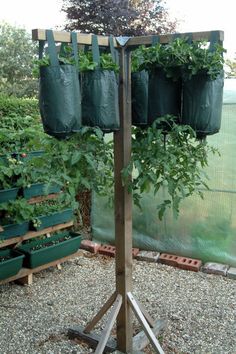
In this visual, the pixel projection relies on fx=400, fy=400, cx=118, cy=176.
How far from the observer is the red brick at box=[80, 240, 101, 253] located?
14.4ft

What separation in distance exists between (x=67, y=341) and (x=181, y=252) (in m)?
1.73

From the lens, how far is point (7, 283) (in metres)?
3.65

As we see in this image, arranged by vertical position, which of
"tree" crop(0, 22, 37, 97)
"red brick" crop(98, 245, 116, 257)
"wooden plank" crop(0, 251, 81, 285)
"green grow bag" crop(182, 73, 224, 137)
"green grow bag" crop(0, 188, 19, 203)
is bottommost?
"red brick" crop(98, 245, 116, 257)

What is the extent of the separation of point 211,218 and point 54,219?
1.51 m

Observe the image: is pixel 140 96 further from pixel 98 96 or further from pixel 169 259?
pixel 169 259

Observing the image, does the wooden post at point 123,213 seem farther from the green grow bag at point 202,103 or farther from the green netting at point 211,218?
the green netting at point 211,218

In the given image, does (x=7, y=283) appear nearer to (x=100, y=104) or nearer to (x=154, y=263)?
(x=154, y=263)

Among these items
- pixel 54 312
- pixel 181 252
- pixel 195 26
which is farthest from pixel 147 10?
pixel 54 312

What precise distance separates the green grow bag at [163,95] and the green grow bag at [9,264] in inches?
74.3

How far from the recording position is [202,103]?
1993 mm

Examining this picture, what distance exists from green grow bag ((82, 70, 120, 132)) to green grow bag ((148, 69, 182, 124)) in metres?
0.24

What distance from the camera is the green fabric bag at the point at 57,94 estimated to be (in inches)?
69.7

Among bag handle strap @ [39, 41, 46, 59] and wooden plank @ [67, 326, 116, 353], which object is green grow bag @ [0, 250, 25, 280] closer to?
wooden plank @ [67, 326, 116, 353]

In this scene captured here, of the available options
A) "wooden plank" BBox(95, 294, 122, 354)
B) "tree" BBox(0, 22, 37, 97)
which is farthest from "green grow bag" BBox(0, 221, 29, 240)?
"tree" BBox(0, 22, 37, 97)
